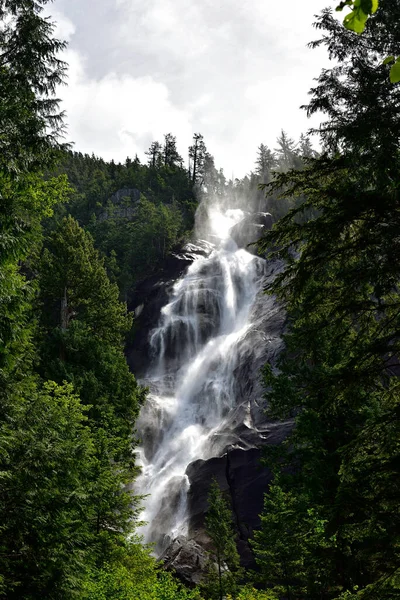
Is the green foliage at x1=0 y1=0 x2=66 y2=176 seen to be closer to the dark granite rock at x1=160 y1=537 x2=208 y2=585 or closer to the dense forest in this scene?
the dense forest

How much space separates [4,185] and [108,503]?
1077 cm

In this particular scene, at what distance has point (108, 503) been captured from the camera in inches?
570

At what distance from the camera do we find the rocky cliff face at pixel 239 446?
70.2ft

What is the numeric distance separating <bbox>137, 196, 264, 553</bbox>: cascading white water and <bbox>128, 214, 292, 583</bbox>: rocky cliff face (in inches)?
12.1

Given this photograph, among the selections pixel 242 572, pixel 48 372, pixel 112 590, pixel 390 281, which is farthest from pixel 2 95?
pixel 242 572

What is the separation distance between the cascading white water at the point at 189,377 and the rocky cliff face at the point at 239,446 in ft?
1.01

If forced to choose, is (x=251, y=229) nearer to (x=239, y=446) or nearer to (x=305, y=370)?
(x=239, y=446)

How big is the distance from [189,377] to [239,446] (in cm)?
1231

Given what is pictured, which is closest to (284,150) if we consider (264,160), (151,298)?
(264,160)

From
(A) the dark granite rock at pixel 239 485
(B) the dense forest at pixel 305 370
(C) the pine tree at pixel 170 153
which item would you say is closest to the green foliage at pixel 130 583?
(B) the dense forest at pixel 305 370

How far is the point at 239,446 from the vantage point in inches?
1014

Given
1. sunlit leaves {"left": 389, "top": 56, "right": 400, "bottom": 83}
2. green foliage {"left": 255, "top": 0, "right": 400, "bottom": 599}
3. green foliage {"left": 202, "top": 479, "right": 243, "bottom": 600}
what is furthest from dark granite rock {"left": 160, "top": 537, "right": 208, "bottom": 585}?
sunlit leaves {"left": 389, "top": 56, "right": 400, "bottom": 83}

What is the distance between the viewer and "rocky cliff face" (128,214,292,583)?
2141cm

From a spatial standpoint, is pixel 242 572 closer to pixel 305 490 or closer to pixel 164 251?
pixel 305 490
